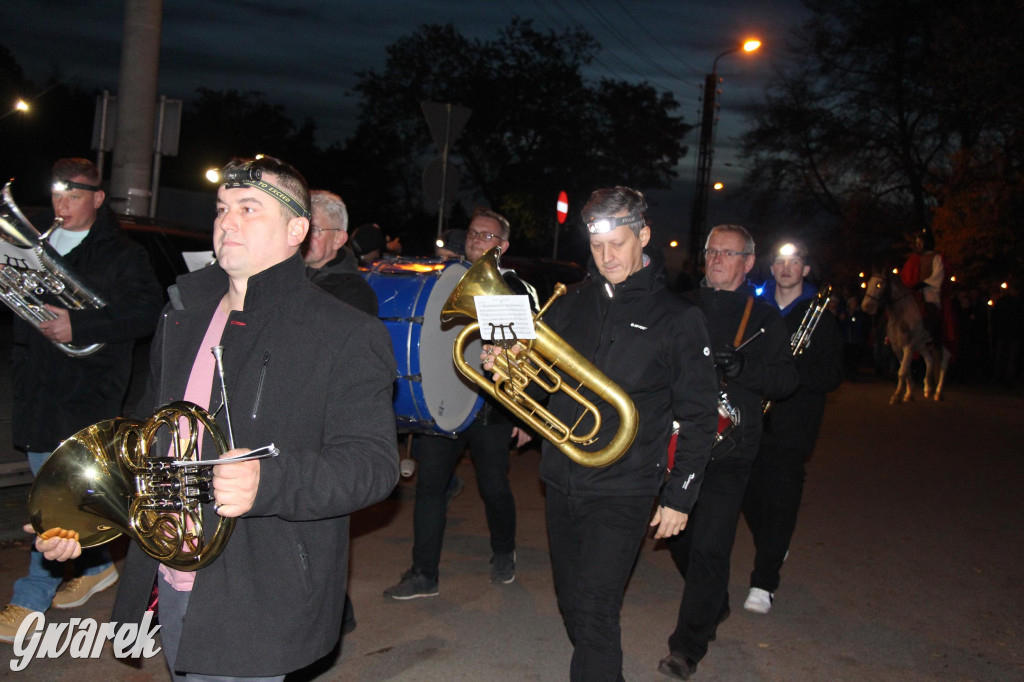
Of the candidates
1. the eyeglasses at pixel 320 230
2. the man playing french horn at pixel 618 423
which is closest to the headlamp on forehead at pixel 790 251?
the man playing french horn at pixel 618 423

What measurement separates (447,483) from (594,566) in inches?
74.6

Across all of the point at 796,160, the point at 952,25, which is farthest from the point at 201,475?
the point at 796,160

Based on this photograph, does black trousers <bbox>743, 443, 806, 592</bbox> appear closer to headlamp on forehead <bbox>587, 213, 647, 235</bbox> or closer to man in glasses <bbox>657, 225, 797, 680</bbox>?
man in glasses <bbox>657, 225, 797, 680</bbox>

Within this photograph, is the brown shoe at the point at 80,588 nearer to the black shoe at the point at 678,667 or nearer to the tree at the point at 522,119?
the black shoe at the point at 678,667

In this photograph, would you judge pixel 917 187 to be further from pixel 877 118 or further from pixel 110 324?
pixel 110 324

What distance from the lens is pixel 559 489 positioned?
144 inches

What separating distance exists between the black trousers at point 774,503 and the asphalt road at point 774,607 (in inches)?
11.1

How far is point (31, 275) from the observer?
4156 millimetres

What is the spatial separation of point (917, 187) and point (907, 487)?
22484mm

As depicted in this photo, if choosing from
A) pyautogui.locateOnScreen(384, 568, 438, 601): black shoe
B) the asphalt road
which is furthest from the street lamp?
pyautogui.locateOnScreen(384, 568, 438, 601): black shoe

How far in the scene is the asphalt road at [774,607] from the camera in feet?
15.1

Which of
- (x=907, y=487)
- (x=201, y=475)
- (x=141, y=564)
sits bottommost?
(x=907, y=487)

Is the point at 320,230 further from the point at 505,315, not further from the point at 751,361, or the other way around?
the point at 751,361

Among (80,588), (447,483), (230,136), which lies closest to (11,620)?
(80,588)
